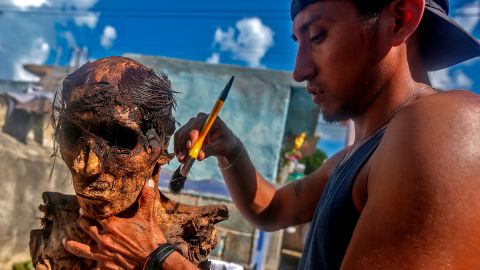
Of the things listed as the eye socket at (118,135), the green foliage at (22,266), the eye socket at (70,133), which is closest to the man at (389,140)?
the eye socket at (118,135)

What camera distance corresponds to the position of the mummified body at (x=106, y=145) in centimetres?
134

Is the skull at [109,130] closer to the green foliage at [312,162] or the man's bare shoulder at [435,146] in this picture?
the man's bare shoulder at [435,146]

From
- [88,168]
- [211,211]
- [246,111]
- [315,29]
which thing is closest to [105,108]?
[88,168]

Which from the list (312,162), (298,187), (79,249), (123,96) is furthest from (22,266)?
(312,162)

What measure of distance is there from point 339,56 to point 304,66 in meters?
0.19

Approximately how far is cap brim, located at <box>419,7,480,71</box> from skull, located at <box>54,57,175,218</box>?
1.21 meters

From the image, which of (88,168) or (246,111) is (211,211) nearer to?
(88,168)

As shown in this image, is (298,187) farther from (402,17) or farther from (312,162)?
(312,162)

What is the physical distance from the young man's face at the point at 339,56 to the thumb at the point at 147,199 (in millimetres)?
829

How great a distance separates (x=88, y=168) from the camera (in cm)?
129

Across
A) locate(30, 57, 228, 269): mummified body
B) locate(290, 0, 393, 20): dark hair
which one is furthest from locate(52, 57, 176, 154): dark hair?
locate(290, 0, 393, 20): dark hair

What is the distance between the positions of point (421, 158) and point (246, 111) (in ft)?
17.8

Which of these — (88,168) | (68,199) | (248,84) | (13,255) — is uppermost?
(248,84)

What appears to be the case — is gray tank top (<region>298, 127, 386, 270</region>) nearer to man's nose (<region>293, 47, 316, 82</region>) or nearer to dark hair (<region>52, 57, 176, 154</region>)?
man's nose (<region>293, 47, 316, 82</region>)
